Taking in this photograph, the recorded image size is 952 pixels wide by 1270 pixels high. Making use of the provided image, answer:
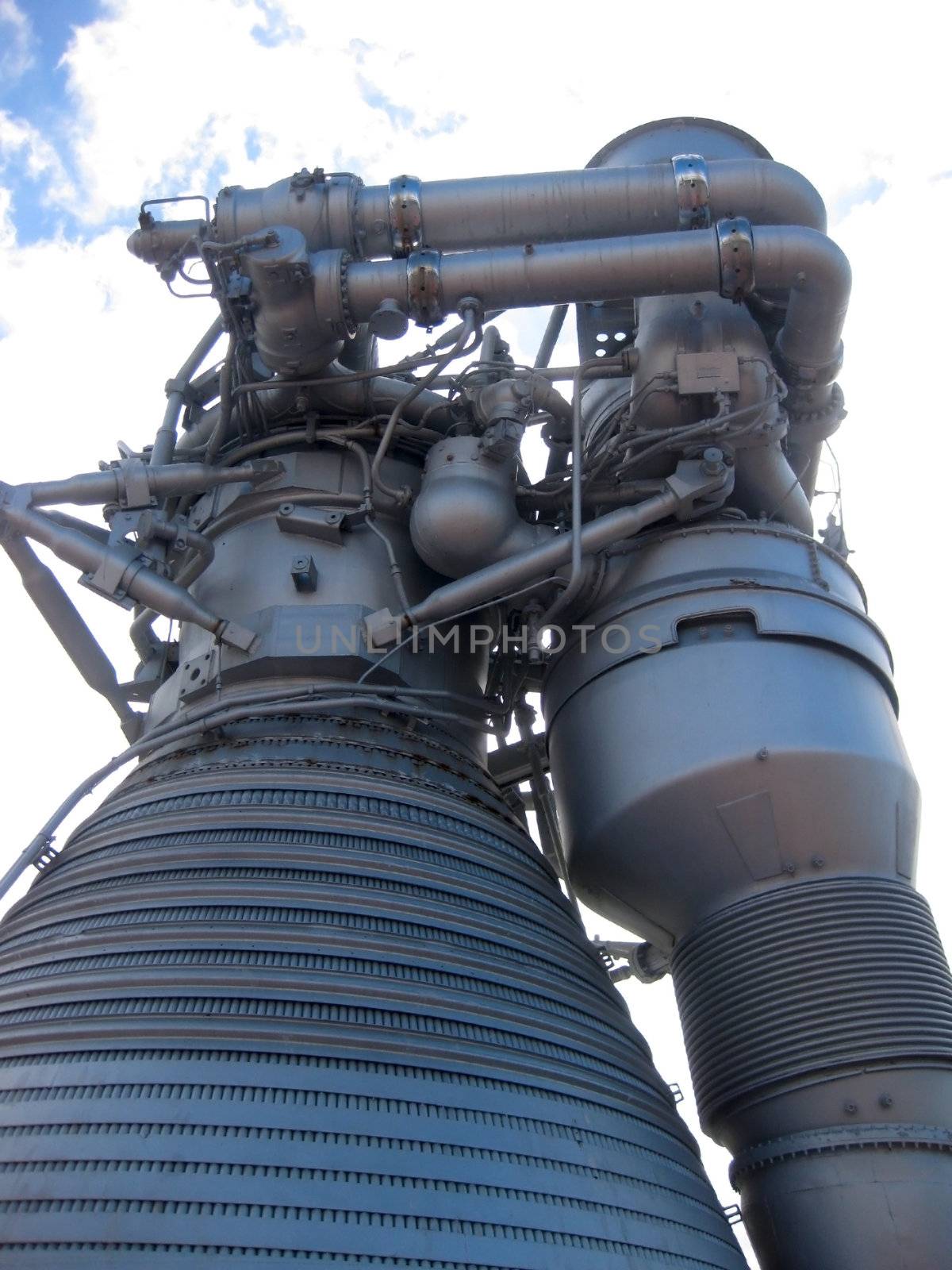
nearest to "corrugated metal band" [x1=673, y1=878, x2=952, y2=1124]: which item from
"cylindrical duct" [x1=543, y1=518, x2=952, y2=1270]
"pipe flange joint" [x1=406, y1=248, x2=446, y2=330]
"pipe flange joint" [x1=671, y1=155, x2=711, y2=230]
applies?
"cylindrical duct" [x1=543, y1=518, x2=952, y2=1270]

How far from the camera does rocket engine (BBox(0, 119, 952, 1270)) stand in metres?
2.65

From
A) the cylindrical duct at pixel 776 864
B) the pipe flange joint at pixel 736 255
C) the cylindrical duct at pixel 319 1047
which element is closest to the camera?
the cylindrical duct at pixel 319 1047

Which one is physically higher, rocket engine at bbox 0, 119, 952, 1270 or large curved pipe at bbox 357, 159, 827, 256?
large curved pipe at bbox 357, 159, 827, 256

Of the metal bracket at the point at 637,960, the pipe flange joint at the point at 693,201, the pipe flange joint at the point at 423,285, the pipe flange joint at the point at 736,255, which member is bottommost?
the metal bracket at the point at 637,960

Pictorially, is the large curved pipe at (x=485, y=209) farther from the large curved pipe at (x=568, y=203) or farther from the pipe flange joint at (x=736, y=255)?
the pipe flange joint at (x=736, y=255)

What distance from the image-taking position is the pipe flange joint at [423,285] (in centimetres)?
442

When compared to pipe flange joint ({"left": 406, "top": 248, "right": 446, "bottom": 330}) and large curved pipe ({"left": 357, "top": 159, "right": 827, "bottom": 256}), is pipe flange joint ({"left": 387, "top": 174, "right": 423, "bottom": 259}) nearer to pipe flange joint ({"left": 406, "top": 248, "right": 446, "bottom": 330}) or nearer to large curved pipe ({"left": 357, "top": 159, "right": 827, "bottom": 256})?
large curved pipe ({"left": 357, "top": 159, "right": 827, "bottom": 256})

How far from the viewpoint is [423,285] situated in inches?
174

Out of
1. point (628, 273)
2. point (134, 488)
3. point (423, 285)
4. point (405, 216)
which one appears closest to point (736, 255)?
point (628, 273)

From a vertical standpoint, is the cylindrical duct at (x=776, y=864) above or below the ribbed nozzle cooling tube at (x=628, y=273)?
below

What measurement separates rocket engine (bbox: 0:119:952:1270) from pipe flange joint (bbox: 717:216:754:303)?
2 cm

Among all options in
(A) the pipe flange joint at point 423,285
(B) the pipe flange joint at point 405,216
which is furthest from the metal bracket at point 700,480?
(B) the pipe flange joint at point 405,216

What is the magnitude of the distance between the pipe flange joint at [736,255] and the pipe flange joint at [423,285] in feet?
3.54

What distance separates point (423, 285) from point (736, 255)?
46.8 inches
